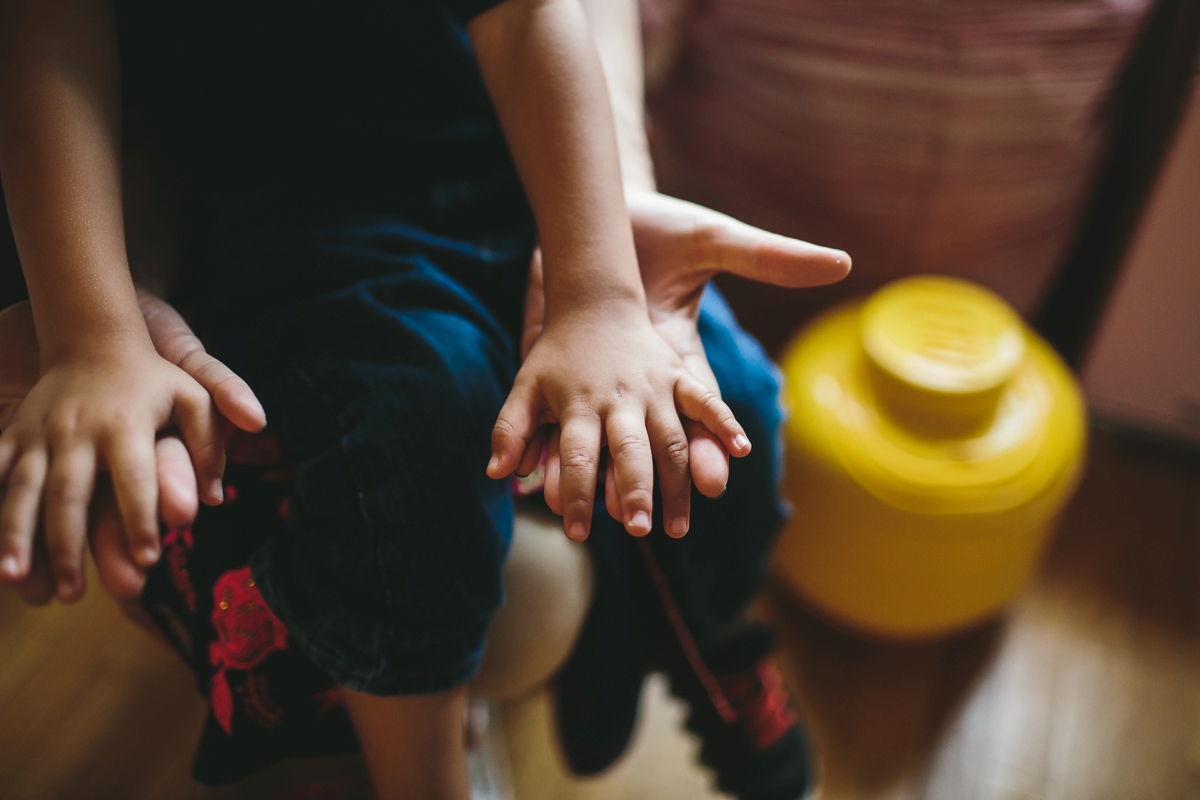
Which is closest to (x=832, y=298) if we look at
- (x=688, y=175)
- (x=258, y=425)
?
(x=688, y=175)

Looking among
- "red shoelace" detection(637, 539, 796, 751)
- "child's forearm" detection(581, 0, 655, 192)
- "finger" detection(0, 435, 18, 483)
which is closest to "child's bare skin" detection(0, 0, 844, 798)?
"finger" detection(0, 435, 18, 483)

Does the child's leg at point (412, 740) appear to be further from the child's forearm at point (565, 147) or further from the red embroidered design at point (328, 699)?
the child's forearm at point (565, 147)

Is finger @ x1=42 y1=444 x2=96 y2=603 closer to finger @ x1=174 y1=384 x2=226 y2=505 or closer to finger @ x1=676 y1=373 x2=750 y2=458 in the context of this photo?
finger @ x1=174 y1=384 x2=226 y2=505

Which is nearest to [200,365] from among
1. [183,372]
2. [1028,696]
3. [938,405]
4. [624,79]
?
[183,372]

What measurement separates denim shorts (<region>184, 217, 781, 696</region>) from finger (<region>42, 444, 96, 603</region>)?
12 centimetres

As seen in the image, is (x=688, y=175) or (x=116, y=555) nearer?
(x=116, y=555)

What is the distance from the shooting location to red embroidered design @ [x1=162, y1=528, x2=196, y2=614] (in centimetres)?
53

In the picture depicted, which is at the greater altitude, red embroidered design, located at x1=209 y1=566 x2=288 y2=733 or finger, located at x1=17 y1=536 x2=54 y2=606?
finger, located at x1=17 y1=536 x2=54 y2=606

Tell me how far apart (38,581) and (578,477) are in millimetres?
237

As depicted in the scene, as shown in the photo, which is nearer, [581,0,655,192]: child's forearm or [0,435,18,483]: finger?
[0,435,18,483]: finger

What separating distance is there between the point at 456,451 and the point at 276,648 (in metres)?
0.18

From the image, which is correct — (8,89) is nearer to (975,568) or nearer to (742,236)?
(742,236)

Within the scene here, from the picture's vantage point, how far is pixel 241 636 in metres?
0.50

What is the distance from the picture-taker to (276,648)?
1.65 ft
